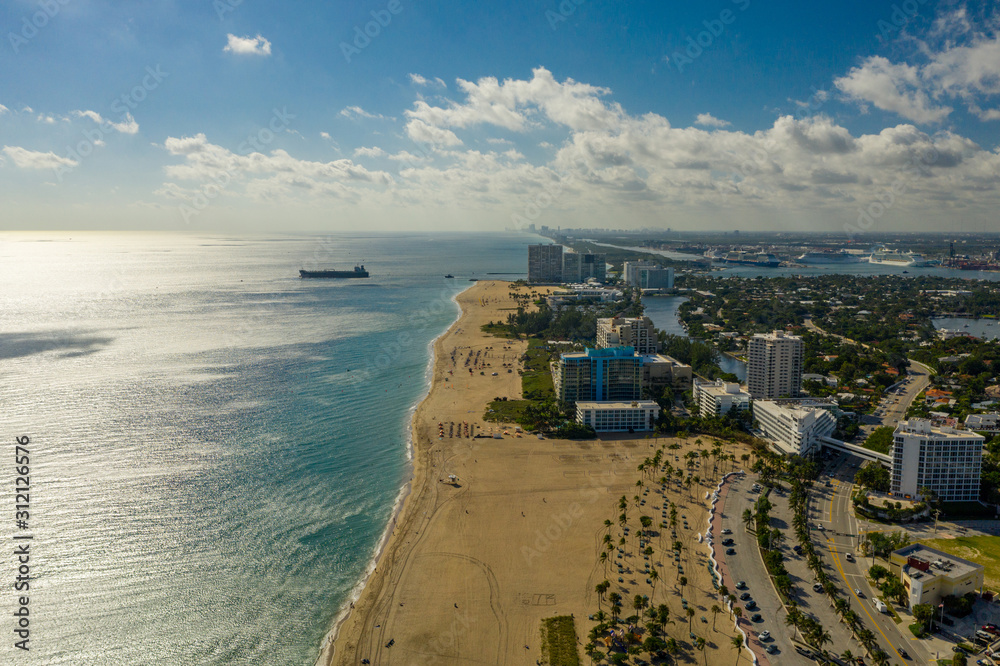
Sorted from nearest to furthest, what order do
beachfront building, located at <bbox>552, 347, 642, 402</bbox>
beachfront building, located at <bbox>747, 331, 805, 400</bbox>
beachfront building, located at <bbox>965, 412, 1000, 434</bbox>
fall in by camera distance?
beachfront building, located at <bbox>965, 412, 1000, 434</bbox>, beachfront building, located at <bbox>552, 347, 642, 402</bbox>, beachfront building, located at <bbox>747, 331, 805, 400</bbox>

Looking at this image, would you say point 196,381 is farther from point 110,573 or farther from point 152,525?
point 110,573

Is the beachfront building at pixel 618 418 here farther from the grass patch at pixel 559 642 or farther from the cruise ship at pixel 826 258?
the cruise ship at pixel 826 258

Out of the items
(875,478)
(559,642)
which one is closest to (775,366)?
(875,478)

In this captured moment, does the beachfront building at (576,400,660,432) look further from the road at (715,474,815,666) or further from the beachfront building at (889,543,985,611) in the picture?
the beachfront building at (889,543,985,611)

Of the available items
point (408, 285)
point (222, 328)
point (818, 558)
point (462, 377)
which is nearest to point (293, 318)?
point (222, 328)

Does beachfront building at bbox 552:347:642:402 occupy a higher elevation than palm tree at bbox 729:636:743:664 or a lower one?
higher

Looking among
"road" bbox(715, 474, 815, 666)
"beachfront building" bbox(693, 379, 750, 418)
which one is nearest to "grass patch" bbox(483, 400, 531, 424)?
"beachfront building" bbox(693, 379, 750, 418)

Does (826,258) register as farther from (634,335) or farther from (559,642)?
(559,642)
